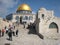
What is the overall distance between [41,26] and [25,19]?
29.4m

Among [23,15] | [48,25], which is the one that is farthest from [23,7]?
[48,25]

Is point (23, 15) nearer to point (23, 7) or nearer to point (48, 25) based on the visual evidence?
point (23, 7)

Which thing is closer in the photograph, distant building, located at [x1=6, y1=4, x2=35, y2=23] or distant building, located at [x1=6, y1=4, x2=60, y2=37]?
distant building, located at [x1=6, y1=4, x2=60, y2=37]

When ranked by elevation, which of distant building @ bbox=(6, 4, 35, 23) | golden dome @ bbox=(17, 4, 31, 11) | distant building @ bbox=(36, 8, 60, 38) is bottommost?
distant building @ bbox=(36, 8, 60, 38)

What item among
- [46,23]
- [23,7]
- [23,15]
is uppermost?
[23,7]

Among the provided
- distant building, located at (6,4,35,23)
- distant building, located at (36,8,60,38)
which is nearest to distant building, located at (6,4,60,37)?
distant building, located at (36,8,60,38)

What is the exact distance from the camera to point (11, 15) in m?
66.7

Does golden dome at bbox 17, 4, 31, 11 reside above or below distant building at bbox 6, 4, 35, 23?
above

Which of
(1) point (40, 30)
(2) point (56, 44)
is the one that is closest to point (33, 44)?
(2) point (56, 44)

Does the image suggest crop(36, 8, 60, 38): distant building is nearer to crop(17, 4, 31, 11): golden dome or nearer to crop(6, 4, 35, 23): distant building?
crop(6, 4, 35, 23): distant building

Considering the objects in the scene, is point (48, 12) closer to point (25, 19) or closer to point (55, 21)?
point (55, 21)

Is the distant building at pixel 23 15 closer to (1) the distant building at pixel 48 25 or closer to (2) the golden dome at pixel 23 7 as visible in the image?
(2) the golden dome at pixel 23 7

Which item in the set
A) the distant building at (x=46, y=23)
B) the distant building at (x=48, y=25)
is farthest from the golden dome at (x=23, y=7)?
the distant building at (x=48, y=25)

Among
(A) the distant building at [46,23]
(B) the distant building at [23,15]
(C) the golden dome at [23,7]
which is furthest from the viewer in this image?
(C) the golden dome at [23,7]
